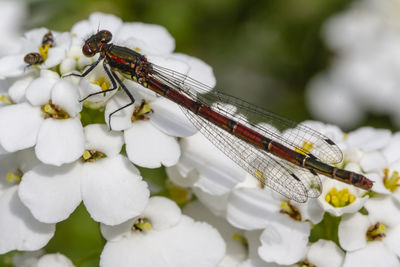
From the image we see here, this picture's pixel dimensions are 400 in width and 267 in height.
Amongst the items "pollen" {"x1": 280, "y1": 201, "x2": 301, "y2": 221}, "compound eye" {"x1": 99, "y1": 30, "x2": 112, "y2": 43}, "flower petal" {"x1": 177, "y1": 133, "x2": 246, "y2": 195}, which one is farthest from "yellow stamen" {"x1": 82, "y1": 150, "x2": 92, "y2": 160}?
"pollen" {"x1": 280, "y1": 201, "x2": 301, "y2": 221}

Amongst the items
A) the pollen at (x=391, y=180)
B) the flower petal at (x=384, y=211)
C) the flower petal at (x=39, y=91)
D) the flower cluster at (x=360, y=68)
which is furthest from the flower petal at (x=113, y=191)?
the flower cluster at (x=360, y=68)

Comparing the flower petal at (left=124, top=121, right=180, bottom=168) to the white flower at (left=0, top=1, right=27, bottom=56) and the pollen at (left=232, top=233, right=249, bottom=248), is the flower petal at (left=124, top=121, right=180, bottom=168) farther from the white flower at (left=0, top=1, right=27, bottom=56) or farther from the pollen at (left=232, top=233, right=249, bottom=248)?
the white flower at (left=0, top=1, right=27, bottom=56)

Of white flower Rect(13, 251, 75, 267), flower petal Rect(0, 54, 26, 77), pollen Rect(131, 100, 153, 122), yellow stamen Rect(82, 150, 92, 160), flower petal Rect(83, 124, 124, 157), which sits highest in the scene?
flower petal Rect(0, 54, 26, 77)

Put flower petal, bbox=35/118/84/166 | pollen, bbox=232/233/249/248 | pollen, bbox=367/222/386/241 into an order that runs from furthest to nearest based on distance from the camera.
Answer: pollen, bbox=232/233/249/248
pollen, bbox=367/222/386/241
flower petal, bbox=35/118/84/166

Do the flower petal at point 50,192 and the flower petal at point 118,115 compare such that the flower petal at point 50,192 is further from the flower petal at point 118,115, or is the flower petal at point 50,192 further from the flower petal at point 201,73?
the flower petal at point 201,73

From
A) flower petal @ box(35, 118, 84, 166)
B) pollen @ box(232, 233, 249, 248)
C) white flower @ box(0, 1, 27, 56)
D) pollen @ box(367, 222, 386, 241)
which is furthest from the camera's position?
white flower @ box(0, 1, 27, 56)
